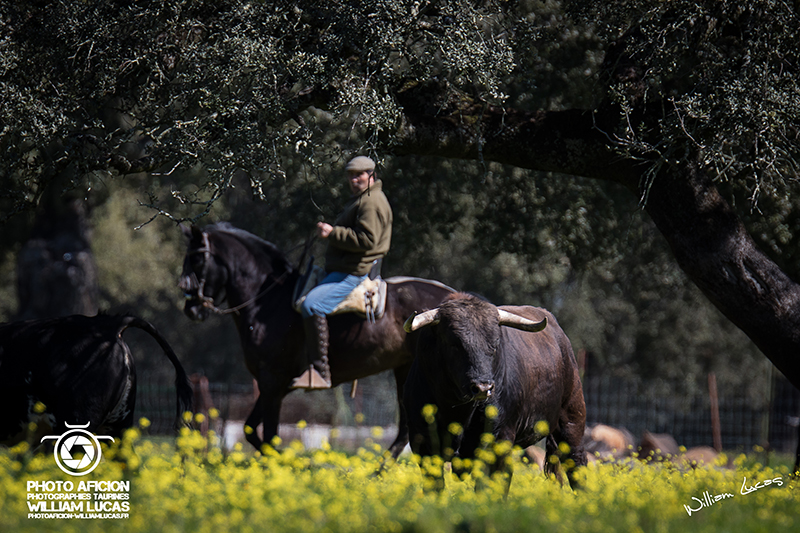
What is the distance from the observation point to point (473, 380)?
5570 mm

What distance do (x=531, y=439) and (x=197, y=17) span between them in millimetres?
5436

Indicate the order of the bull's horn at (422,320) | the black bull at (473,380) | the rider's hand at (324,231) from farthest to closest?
1. the rider's hand at (324,231)
2. the bull's horn at (422,320)
3. the black bull at (473,380)

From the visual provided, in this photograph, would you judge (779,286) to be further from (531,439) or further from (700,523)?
(700,523)

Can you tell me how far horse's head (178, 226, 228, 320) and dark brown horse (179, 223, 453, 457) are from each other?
0.04ft

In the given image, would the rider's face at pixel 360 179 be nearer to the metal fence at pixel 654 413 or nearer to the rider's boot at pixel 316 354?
the rider's boot at pixel 316 354

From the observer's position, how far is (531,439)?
6.74 meters

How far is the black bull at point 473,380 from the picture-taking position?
5750mm

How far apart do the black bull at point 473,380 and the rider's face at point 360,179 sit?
2298mm

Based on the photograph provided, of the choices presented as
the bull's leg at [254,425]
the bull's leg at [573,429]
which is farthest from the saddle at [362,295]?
the bull's leg at [573,429]

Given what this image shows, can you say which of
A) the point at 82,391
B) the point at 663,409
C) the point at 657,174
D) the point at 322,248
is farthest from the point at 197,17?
the point at 663,409
